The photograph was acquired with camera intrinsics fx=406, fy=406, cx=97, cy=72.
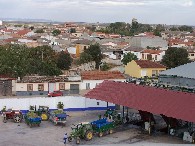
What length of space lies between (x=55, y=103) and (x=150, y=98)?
914cm

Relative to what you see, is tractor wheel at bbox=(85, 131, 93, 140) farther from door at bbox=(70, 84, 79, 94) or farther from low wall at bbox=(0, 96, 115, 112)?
door at bbox=(70, 84, 79, 94)

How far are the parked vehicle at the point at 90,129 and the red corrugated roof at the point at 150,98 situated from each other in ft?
6.23

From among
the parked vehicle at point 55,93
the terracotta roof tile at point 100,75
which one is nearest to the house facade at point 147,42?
the terracotta roof tile at point 100,75

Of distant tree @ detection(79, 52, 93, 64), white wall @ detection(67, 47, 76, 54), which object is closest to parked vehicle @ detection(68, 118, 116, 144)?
distant tree @ detection(79, 52, 93, 64)

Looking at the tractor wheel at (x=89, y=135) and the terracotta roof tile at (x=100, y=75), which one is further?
the terracotta roof tile at (x=100, y=75)

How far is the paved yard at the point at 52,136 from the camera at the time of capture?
23.7 meters

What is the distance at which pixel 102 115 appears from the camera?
31.1 m

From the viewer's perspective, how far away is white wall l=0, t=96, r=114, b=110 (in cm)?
3098

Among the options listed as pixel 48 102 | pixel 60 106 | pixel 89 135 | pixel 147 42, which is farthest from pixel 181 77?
pixel 147 42

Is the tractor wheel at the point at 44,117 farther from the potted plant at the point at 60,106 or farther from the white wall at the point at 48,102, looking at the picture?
the potted plant at the point at 60,106

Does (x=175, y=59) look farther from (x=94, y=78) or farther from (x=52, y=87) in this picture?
(x=52, y=87)

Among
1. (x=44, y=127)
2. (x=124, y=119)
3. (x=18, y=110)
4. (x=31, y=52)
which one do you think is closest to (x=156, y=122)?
(x=124, y=119)

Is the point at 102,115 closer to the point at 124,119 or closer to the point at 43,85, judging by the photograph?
the point at 124,119

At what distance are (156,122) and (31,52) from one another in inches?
1220
